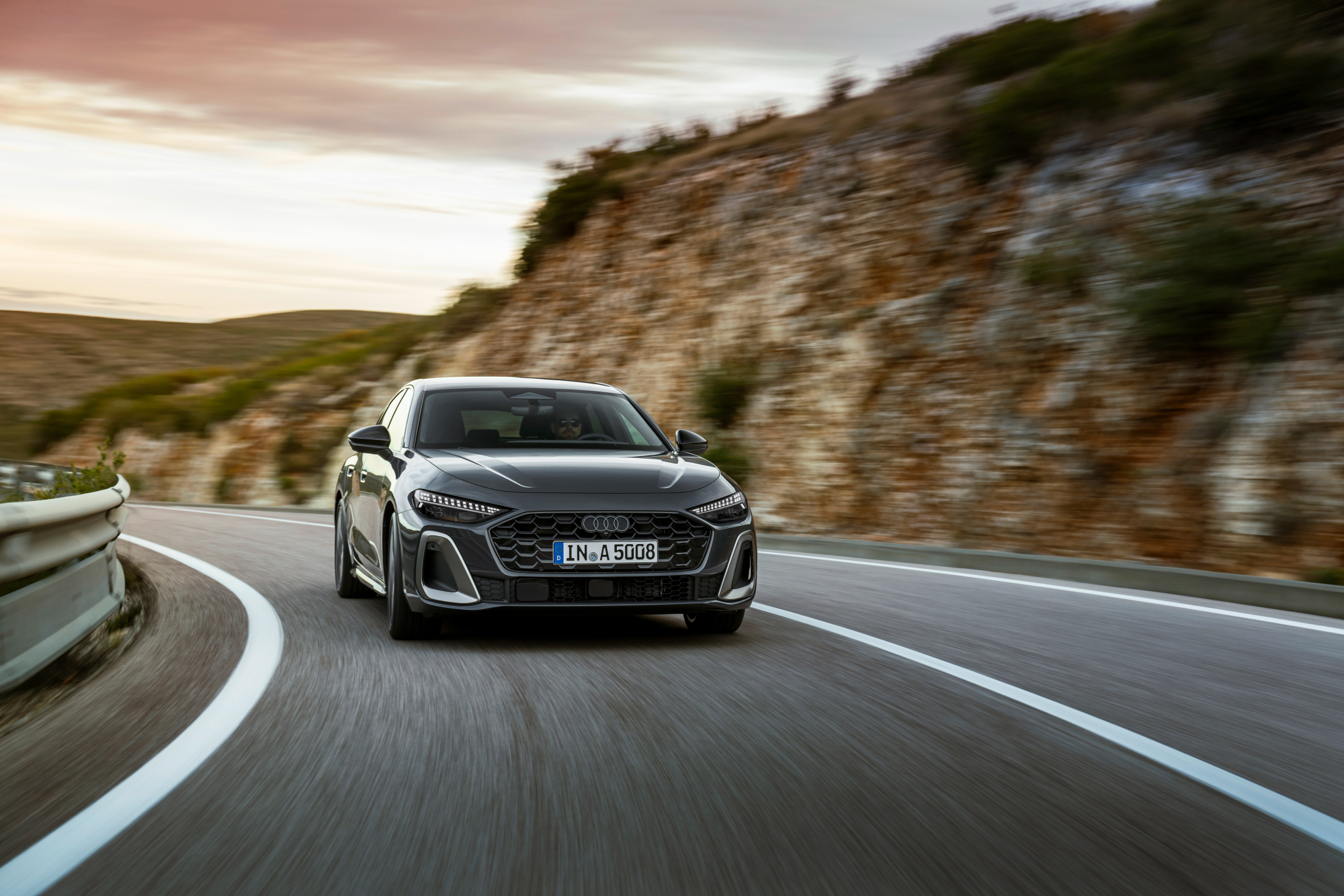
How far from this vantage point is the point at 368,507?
8.56m

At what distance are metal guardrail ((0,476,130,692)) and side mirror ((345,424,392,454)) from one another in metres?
1.60

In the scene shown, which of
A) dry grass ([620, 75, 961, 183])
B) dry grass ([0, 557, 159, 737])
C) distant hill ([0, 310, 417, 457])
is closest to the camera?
dry grass ([0, 557, 159, 737])

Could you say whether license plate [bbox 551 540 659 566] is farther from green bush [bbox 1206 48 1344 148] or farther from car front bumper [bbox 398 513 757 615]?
green bush [bbox 1206 48 1344 148]

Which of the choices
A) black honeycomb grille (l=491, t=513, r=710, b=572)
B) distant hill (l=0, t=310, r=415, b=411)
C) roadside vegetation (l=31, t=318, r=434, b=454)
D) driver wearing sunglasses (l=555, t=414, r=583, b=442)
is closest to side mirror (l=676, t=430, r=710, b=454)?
driver wearing sunglasses (l=555, t=414, r=583, b=442)

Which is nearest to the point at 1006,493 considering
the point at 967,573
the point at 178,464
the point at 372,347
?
the point at 967,573

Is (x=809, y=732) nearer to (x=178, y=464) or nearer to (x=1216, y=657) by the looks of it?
(x=1216, y=657)

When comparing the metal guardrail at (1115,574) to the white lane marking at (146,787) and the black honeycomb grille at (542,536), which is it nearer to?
the black honeycomb grille at (542,536)

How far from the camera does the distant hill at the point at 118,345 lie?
101875 mm

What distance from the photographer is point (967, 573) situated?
1175 cm

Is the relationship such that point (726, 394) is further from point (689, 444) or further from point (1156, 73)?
point (689, 444)

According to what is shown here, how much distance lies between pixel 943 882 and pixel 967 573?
8.65 metres

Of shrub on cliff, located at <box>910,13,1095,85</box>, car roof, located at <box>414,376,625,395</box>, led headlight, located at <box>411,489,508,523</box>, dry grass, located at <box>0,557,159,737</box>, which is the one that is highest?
shrub on cliff, located at <box>910,13,1095,85</box>

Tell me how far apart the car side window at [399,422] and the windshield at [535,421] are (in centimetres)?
18

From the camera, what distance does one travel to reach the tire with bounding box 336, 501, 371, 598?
9.58 m
